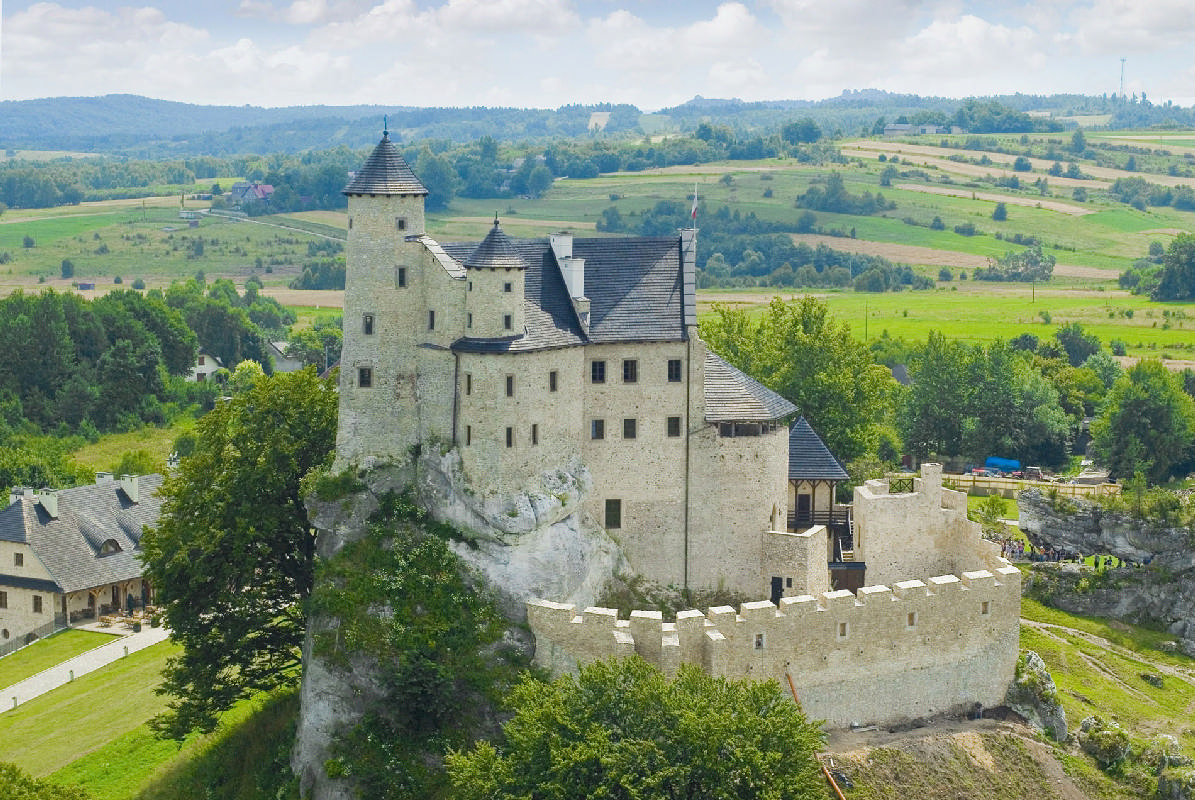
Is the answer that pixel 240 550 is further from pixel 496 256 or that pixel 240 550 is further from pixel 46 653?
pixel 46 653

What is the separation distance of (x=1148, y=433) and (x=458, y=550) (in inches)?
2741

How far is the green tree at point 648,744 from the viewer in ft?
160

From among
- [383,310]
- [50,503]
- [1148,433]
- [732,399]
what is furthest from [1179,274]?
[383,310]

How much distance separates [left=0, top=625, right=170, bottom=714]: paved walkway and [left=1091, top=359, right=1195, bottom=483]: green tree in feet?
223

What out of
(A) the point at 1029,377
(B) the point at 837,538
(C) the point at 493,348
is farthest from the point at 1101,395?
(C) the point at 493,348

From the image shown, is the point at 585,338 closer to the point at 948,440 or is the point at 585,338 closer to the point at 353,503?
the point at 353,503

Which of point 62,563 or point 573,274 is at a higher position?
point 573,274

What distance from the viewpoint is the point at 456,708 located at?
55281mm

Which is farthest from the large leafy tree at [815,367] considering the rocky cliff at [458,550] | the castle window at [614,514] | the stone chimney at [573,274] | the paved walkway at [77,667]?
the paved walkway at [77,667]

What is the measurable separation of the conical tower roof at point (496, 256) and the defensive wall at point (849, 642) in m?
12.8

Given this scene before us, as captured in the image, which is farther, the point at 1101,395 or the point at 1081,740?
the point at 1101,395

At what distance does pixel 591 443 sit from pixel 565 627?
29.2 ft

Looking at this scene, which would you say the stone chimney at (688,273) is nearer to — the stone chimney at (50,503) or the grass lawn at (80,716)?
the grass lawn at (80,716)

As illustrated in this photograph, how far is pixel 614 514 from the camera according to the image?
62.5m
